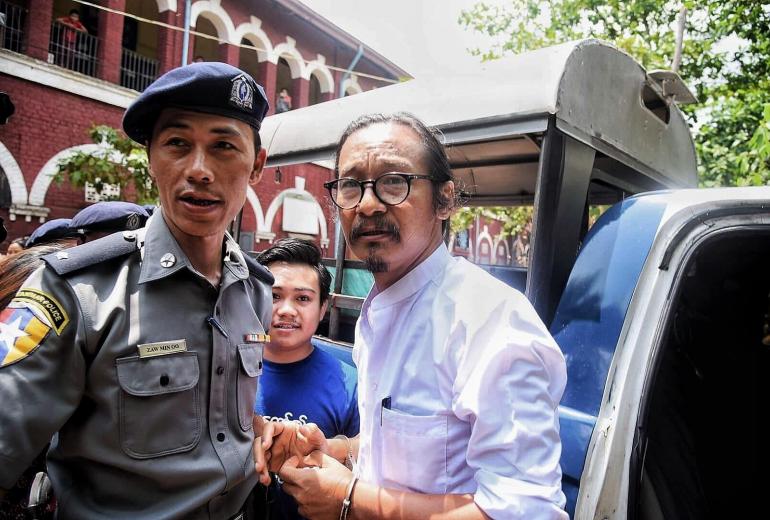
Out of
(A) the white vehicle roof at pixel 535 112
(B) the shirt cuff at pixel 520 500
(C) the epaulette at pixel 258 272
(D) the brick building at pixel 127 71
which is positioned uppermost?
(D) the brick building at pixel 127 71

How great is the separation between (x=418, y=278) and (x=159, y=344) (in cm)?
70

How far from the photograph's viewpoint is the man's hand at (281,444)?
1381 millimetres

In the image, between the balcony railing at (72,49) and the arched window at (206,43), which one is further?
the arched window at (206,43)

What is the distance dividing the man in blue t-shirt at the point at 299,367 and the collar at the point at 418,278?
0.79 m

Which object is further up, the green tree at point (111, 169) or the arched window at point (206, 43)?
the arched window at point (206, 43)

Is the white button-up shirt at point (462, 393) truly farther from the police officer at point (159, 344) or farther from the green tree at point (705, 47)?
the green tree at point (705, 47)

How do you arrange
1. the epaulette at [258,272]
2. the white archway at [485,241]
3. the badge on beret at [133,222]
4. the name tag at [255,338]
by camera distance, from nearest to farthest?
1. the name tag at [255,338]
2. the epaulette at [258,272]
3. the badge on beret at [133,222]
4. the white archway at [485,241]

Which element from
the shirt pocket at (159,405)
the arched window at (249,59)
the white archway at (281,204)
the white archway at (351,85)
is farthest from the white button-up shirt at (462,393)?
the white archway at (351,85)

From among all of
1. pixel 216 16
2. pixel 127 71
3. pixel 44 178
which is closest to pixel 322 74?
pixel 216 16

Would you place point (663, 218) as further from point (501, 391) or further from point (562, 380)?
point (501, 391)

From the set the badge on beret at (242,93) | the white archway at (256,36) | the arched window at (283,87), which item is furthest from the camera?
the arched window at (283,87)

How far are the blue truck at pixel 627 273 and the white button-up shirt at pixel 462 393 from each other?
408mm

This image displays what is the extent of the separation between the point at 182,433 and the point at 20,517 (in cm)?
59

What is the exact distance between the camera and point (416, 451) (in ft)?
3.88
